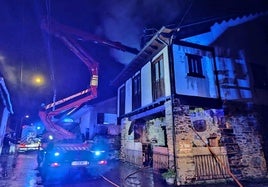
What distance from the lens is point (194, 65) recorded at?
1118cm

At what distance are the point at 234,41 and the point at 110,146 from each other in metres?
13.4

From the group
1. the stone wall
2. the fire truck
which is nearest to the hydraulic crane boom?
the fire truck

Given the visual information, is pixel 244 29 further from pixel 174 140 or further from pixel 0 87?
pixel 0 87

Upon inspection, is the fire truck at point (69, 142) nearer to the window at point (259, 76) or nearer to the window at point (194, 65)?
the window at point (194, 65)

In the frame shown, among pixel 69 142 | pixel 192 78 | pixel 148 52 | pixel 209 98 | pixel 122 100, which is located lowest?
pixel 69 142

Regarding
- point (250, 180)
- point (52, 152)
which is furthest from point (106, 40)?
point (250, 180)

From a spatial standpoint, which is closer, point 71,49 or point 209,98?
point 209,98

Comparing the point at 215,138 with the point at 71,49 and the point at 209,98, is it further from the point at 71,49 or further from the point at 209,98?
the point at 71,49

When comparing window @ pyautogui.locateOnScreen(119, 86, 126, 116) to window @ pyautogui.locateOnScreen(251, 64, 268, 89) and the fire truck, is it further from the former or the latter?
window @ pyautogui.locateOnScreen(251, 64, 268, 89)

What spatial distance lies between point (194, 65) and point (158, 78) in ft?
7.57

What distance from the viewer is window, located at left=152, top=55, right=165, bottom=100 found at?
37.1ft

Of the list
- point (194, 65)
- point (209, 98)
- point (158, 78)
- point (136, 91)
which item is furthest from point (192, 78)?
point (136, 91)

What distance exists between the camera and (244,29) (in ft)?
44.0

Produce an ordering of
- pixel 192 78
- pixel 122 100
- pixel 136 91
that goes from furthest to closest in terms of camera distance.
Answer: pixel 122 100, pixel 136 91, pixel 192 78
